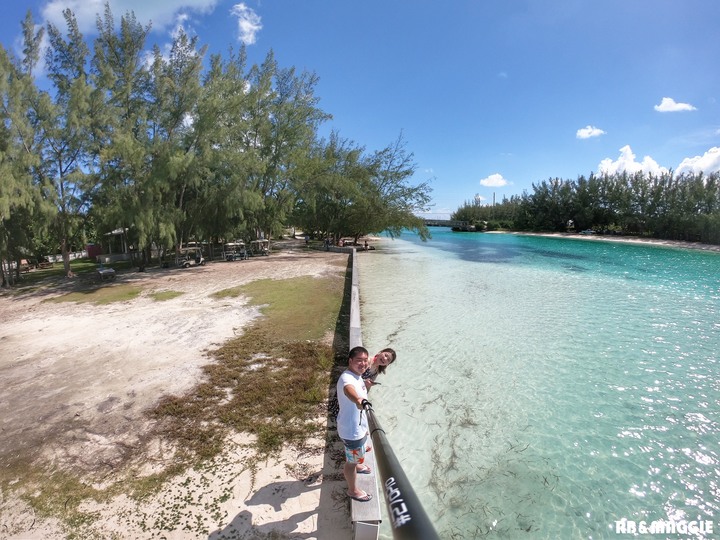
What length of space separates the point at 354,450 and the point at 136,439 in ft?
10.5

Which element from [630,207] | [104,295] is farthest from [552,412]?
[630,207]

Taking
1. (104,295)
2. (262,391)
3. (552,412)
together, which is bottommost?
(552,412)

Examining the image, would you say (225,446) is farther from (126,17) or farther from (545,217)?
(545,217)

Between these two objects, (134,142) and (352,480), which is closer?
(352,480)

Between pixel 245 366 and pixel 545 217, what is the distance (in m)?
75.4

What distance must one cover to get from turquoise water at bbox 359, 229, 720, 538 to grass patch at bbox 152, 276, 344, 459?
1.30 meters

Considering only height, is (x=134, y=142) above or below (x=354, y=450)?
above

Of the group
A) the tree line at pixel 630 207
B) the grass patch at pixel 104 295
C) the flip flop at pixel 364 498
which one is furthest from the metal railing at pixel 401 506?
the tree line at pixel 630 207

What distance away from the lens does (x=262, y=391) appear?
5.68 metres

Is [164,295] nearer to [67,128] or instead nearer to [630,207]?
[67,128]

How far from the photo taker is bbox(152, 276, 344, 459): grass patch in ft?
15.2

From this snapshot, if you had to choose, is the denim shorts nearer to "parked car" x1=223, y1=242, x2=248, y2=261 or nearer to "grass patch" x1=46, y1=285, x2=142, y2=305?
"grass patch" x1=46, y1=285, x2=142, y2=305

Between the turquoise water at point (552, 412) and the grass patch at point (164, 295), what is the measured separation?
22.7ft

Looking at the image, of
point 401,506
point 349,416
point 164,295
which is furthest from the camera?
point 164,295
